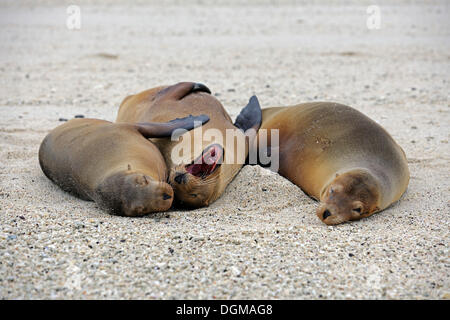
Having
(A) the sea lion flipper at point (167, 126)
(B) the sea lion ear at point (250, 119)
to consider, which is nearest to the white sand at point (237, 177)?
(A) the sea lion flipper at point (167, 126)

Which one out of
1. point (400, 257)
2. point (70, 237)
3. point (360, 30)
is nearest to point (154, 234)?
point (70, 237)

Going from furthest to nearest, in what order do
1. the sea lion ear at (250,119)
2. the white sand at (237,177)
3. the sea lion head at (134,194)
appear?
the sea lion ear at (250,119) → the sea lion head at (134,194) → the white sand at (237,177)

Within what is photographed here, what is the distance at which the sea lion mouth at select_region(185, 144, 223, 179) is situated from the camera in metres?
4.06

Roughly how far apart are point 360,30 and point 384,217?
29.3ft

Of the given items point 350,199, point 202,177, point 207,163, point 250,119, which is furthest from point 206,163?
point 250,119

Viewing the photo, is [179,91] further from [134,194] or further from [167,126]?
[134,194]

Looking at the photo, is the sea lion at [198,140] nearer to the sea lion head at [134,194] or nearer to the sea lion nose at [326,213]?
the sea lion head at [134,194]

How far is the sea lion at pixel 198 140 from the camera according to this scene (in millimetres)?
4094

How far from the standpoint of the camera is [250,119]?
5.67 meters

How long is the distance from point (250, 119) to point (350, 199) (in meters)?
1.97

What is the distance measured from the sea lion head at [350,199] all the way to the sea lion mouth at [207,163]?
0.78m

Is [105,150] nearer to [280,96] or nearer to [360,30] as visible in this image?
[280,96]

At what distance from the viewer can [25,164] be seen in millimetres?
5242
